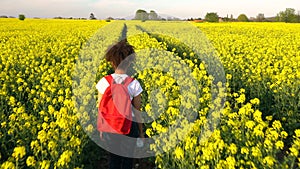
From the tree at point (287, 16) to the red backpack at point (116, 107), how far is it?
65764mm

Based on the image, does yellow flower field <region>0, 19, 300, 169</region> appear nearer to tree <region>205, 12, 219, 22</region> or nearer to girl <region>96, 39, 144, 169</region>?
girl <region>96, 39, 144, 169</region>

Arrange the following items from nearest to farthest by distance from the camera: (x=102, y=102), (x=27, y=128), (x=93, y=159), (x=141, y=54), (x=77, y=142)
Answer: (x=77, y=142), (x=102, y=102), (x=27, y=128), (x=93, y=159), (x=141, y=54)

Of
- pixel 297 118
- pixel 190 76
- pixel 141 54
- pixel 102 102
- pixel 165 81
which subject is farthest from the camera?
pixel 141 54

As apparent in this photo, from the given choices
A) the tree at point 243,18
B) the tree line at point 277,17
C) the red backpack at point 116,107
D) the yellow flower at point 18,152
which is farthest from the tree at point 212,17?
the yellow flower at point 18,152

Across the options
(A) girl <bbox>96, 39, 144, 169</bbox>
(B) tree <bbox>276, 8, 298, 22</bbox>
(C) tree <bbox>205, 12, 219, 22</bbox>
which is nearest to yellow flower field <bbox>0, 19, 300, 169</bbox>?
(A) girl <bbox>96, 39, 144, 169</bbox>

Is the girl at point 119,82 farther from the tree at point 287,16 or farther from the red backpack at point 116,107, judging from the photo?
the tree at point 287,16

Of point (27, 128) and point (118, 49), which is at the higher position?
point (118, 49)

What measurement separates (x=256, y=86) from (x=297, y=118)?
60.1 inches

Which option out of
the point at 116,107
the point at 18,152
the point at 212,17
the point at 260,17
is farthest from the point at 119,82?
the point at 260,17

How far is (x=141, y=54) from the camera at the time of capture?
11211 mm

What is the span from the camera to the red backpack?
397 cm

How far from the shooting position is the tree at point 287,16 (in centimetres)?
6412

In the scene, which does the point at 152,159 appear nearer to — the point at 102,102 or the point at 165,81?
the point at 102,102

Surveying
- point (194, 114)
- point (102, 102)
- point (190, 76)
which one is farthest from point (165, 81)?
point (102, 102)
